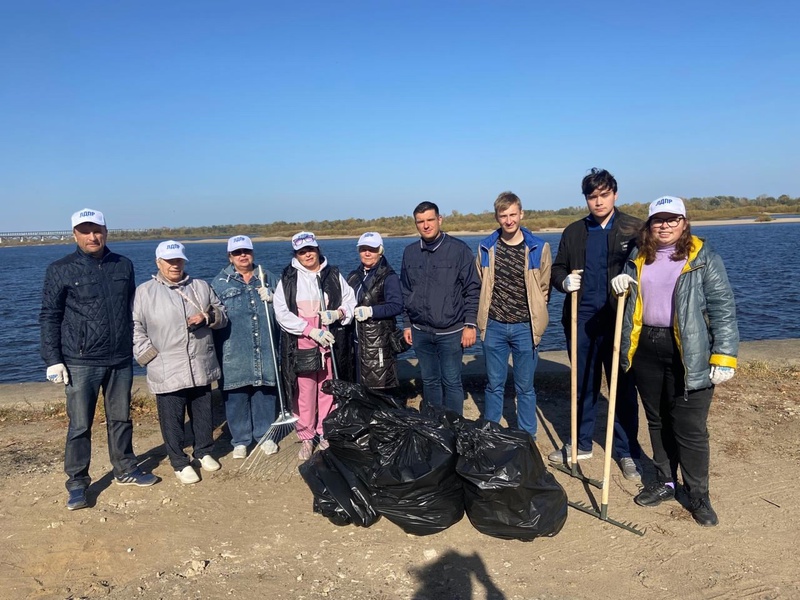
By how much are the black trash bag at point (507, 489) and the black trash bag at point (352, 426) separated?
0.61 m

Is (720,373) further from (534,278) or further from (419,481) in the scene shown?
(419,481)

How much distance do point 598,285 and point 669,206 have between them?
872mm

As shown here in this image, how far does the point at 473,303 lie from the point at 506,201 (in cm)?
83

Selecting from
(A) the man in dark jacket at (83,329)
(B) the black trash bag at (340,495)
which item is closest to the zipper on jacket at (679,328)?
(B) the black trash bag at (340,495)

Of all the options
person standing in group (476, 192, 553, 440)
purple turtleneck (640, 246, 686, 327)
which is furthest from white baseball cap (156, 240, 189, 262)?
purple turtleneck (640, 246, 686, 327)

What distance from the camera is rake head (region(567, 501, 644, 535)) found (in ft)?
10.8

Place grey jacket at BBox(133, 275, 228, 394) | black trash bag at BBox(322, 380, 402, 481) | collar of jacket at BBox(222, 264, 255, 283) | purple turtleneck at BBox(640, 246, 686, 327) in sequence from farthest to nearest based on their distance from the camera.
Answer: collar of jacket at BBox(222, 264, 255, 283) → grey jacket at BBox(133, 275, 228, 394) → black trash bag at BBox(322, 380, 402, 481) → purple turtleneck at BBox(640, 246, 686, 327)

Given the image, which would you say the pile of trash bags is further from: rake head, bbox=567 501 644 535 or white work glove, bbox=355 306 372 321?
white work glove, bbox=355 306 372 321

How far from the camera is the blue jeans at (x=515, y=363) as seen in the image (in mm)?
4129

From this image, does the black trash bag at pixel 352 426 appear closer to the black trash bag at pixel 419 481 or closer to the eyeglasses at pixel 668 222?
the black trash bag at pixel 419 481

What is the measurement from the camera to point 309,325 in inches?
169

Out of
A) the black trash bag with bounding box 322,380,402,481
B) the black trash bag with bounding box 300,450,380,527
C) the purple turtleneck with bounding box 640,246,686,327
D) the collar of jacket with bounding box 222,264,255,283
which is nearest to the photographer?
the purple turtleneck with bounding box 640,246,686,327

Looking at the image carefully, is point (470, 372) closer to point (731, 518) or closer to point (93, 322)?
point (731, 518)

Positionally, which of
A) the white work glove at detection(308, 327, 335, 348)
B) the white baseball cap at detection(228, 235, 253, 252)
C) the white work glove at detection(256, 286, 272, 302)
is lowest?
the white work glove at detection(308, 327, 335, 348)
